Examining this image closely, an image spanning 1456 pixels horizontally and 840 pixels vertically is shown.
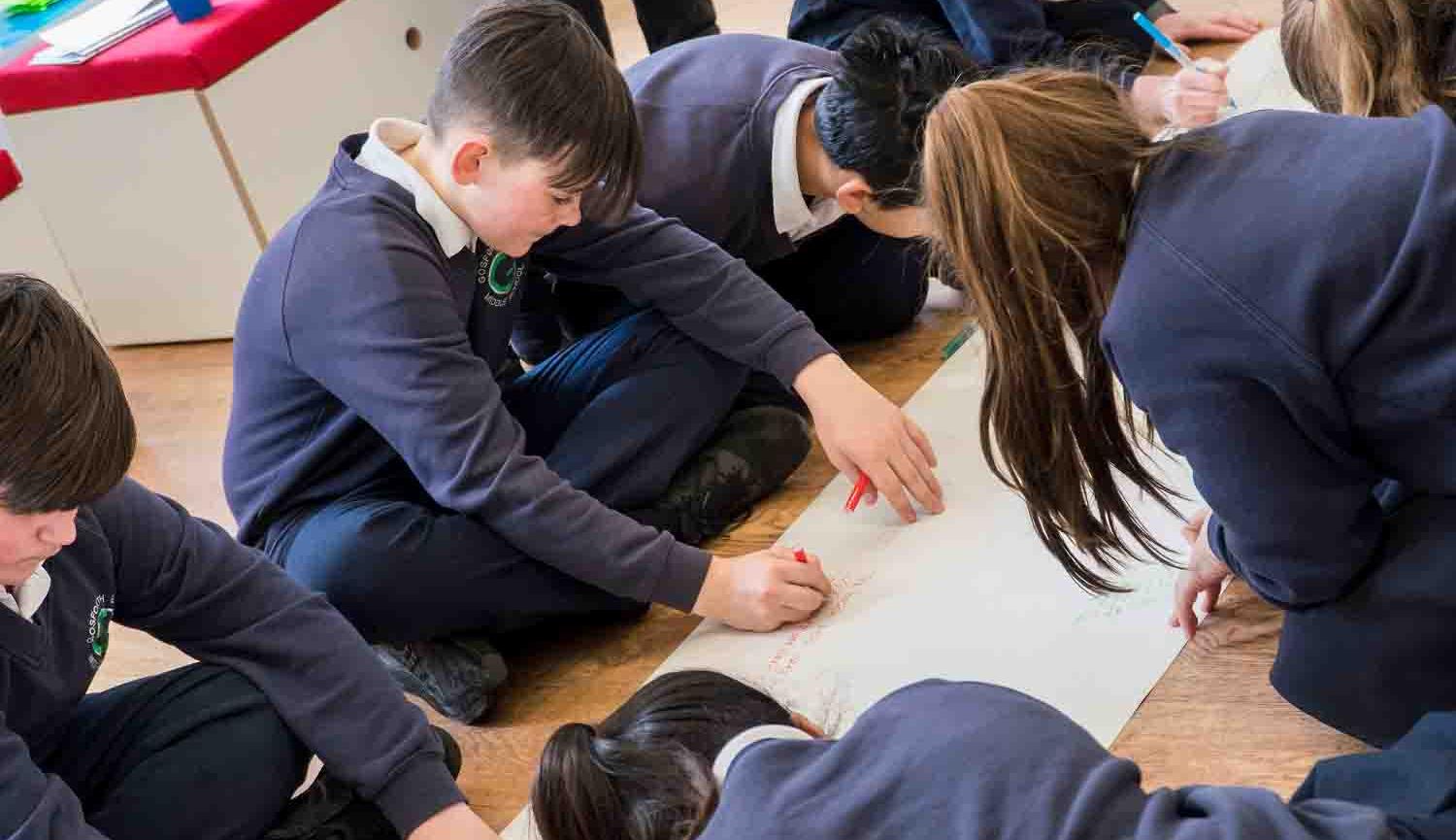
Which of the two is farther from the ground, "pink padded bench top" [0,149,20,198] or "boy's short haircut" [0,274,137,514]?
"boy's short haircut" [0,274,137,514]

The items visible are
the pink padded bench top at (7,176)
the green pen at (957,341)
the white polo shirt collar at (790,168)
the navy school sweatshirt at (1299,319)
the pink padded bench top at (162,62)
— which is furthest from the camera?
the pink padded bench top at (7,176)

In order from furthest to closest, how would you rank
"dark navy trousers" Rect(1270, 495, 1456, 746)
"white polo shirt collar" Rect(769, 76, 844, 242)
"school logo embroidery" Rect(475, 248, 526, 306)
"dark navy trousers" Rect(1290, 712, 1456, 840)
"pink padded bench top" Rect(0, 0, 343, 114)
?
"pink padded bench top" Rect(0, 0, 343, 114), "white polo shirt collar" Rect(769, 76, 844, 242), "school logo embroidery" Rect(475, 248, 526, 306), "dark navy trousers" Rect(1270, 495, 1456, 746), "dark navy trousers" Rect(1290, 712, 1456, 840)

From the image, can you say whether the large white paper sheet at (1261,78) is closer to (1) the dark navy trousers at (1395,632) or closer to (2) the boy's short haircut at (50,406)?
(1) the dark navy trousers at (1395,632)

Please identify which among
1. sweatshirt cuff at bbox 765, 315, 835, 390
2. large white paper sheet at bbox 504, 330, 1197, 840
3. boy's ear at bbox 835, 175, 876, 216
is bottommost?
large white paper sheet at bbox 504, 330, 1197, 840

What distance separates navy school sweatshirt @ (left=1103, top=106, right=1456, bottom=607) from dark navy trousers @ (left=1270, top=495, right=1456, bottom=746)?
0.10 ft

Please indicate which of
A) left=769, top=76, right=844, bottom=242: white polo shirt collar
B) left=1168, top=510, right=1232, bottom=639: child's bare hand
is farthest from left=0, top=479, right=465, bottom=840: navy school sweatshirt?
left=769, top=76, right=844, bottom=242: white polo shirt collar

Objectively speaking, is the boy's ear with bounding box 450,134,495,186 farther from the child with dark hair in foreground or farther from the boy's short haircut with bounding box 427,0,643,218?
the child with dark hair in foreground

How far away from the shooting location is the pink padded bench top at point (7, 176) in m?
2.25

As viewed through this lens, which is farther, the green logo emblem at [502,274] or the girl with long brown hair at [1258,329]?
the green logo emblem at [502,274]

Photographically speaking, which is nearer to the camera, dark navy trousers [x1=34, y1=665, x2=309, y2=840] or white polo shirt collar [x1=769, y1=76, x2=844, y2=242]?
dark navy trousers [x1=34, y1=665, x2=309, y2=840]

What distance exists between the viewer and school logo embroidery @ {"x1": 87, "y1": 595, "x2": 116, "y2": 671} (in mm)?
1146

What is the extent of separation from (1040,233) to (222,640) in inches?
26.2

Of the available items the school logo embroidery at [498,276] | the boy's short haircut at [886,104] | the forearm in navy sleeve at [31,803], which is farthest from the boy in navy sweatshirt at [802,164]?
the forearm in navy sleeve at [31,803]

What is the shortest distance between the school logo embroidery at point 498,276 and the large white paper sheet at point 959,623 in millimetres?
341
